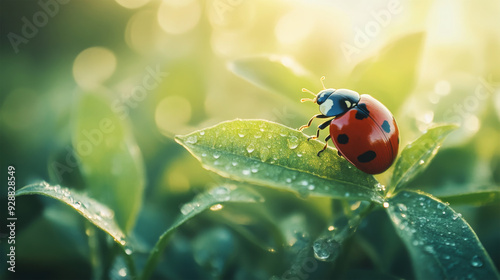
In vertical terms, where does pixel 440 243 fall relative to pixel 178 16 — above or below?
below

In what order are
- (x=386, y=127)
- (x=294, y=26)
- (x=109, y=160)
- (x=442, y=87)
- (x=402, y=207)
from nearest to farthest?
(x=402, y=207) → (x=386, y=127) → (x=109, y=160) → (x=442, y=87) → (x=294, y=26)

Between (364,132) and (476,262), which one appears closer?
(476,262)

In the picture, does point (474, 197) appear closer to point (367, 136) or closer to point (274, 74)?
point (367, 136)

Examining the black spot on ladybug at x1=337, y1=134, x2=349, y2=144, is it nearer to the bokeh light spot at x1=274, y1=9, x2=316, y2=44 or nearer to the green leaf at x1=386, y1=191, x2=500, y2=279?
the green leaf at x1=386, y1=191, x2=500, y2=279

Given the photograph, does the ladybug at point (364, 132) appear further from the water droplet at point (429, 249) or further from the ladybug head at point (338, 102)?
the water droplet at point (429, 249)

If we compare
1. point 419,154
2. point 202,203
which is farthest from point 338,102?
point 202,203

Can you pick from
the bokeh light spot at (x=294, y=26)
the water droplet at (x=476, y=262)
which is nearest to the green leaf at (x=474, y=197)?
the water droplet at (x=476, y=262)

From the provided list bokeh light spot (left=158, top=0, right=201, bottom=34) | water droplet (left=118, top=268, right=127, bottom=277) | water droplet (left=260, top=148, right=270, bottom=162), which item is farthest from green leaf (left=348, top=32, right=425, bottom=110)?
bokeh light spot (left=158, top=0, right=201, bottom=34)
